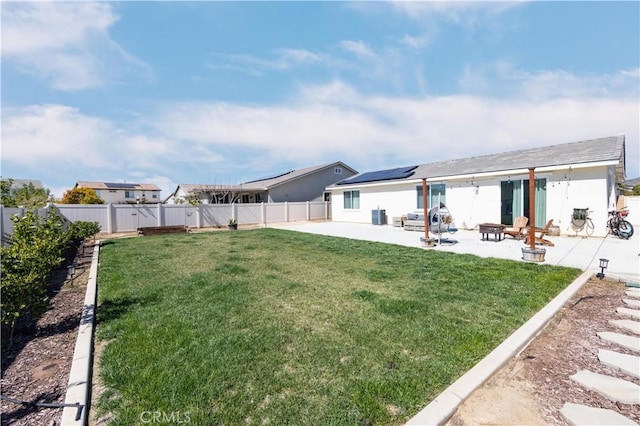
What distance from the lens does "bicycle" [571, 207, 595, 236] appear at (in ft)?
35.4

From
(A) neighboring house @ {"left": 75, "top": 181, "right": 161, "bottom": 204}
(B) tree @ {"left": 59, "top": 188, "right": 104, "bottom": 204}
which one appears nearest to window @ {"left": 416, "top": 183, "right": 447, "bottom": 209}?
(B) tree @ {"left": 59, "top": 188, "right": 104, "bottom": 204}

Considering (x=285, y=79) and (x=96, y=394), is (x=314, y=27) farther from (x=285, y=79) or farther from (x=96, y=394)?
(x=96, y=394)

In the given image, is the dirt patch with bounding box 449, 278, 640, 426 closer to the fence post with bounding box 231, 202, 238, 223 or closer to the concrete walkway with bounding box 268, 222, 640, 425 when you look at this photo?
the concrete walkway with bounding box 268, 222, 640, 425

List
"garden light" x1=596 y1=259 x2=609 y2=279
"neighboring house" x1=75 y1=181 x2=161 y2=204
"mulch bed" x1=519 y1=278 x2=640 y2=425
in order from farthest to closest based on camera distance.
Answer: "neighboring house" x1=75 y1=181 x2=161 y2=204, "garden light" x1=596 y1=259 x2=609 y2=279, "mulch bed" x1=519 y1=278 x2=640 y2=425

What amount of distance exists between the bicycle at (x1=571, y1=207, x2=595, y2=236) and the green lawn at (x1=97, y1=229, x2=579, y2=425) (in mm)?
6541

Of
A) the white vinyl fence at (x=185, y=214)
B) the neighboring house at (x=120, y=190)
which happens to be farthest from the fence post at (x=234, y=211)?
the neighboring house at (x=120, y=190)

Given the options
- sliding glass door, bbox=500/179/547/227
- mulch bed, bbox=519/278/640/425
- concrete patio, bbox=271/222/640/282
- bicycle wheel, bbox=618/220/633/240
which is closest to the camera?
mulch bed, bbox=519/278/640/425

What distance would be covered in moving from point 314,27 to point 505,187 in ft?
35.7

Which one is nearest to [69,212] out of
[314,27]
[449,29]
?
[314,27]

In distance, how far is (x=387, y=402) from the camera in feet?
7.31

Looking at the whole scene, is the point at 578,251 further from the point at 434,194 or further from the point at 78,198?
the point at 78,198

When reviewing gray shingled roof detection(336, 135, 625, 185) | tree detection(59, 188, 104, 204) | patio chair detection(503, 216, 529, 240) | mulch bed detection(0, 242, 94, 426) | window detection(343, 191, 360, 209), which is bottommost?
mulch bed detection(0, 242, 94, 426)

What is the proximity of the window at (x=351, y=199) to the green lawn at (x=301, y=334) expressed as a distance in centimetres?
1443

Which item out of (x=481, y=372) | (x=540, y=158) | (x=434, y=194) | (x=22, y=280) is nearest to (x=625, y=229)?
(x=540, y=158)
